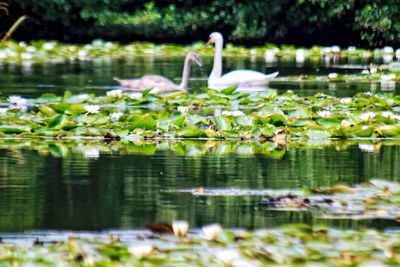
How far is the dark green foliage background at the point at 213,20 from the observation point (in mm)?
27500

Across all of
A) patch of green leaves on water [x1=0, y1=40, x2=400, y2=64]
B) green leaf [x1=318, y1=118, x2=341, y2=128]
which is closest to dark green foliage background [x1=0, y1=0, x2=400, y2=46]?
patch of green leaves on water [x1=0, y1=40, x2=400, y2=64]

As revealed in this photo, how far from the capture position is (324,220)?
6168mm

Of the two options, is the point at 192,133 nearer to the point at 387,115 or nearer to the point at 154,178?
the point at 387,115

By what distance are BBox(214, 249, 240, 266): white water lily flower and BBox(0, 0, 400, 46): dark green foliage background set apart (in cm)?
2244

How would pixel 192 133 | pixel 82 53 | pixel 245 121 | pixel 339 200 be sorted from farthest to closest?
pixel 82 53, pixel 245 121, pixel 192 133, pixel 339 200

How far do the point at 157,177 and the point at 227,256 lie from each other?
9.40 ft

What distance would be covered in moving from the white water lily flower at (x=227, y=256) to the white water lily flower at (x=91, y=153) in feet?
12.6

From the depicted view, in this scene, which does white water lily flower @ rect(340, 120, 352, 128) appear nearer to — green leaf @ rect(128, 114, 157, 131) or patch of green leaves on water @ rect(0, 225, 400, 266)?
green leaf @ rect(128, 114, 157, 131)

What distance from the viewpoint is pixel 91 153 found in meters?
9.07

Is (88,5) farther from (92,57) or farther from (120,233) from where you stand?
(120,233)

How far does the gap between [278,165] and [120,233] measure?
2.70 metres

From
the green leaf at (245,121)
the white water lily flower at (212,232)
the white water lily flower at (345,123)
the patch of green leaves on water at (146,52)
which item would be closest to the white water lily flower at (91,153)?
the green leaf at (245,121)

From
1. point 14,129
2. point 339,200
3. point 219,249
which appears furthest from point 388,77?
point 219,249

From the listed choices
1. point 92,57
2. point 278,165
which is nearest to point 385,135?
point 278,165
